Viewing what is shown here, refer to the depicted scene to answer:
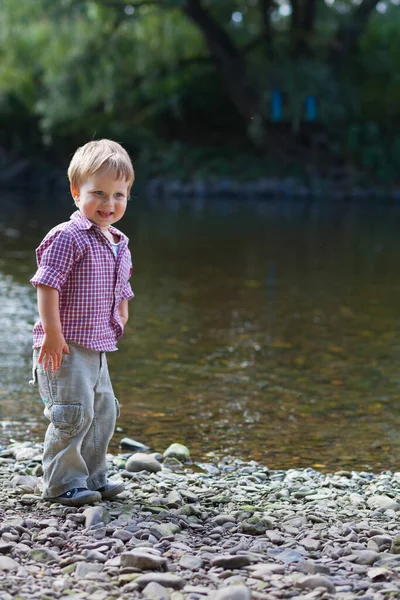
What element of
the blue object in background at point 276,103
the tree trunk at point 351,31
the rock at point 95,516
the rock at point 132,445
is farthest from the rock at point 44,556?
the tree trunk at point 351,31

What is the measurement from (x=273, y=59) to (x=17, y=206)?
29.0 ft

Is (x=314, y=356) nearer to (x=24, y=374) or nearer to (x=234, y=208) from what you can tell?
(x=24, y=374)

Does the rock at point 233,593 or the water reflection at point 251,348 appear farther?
the water reflection at point 251,348

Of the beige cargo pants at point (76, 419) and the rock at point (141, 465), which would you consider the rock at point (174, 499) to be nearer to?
the beige cargo pants at point (76, 419)

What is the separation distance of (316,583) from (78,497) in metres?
1.13

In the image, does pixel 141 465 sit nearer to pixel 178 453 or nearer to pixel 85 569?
pixel 178 453

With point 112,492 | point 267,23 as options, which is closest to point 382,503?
point 112,492

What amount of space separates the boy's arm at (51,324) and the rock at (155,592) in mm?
1030

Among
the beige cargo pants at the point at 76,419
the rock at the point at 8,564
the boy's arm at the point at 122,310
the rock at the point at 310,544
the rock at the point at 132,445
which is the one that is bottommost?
the rock at the point at 132,445

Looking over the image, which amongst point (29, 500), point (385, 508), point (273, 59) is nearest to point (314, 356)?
point (385, 508)

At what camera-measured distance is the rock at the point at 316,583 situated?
2842mm

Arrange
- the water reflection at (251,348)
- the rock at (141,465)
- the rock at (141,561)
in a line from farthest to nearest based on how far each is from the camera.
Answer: the water reflection at (251,348)
the rock at (141,465)
the rock at (141,561)

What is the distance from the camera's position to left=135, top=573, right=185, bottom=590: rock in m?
2.83

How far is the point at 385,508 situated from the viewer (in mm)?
3885
